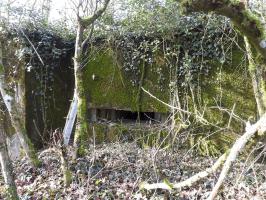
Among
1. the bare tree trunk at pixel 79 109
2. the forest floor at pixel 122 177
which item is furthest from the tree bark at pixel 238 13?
the bare tree trunk at pixel 79 109

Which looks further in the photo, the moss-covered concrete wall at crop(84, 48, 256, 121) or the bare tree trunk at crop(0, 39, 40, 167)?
the moss-covered concrete wall at crop(84, 48, 256, 121)

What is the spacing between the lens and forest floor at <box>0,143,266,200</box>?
4.18 metres

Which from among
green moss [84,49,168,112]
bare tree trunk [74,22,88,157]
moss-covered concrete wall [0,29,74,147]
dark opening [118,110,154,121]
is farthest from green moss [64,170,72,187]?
dark opening [118,110,154,121]

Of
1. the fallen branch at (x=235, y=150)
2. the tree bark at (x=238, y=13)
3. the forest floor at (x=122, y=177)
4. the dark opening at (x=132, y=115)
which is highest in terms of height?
the tree bark at (x=238, y=13)

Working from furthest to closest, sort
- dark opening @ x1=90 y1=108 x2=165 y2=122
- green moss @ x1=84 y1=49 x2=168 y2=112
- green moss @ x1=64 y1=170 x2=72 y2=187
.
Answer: dark opening @ x1=90 y1=108 x2=165 y2=122, green moss @ x1=84 y1=49 x2=168 y2=112, green moss @ x1=64 y1=170 x2=72 y2=187

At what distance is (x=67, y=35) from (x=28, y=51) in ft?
3.55

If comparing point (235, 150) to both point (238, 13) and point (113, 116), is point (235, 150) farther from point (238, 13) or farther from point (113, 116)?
point (113, 116)

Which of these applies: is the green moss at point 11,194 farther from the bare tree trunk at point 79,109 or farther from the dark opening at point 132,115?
the dark opening at point 132,115

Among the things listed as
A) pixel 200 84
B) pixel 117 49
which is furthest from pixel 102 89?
pixel 200 84

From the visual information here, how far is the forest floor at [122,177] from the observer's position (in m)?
4.18

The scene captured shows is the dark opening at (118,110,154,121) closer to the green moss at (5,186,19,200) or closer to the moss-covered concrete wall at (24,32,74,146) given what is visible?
the moss-covered concrete wall at (24,32,74,146)

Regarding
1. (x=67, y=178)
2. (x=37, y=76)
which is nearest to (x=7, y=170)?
(x=67, y=178)

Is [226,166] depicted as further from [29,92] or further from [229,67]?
[29,92]

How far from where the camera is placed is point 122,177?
4.76 meters
